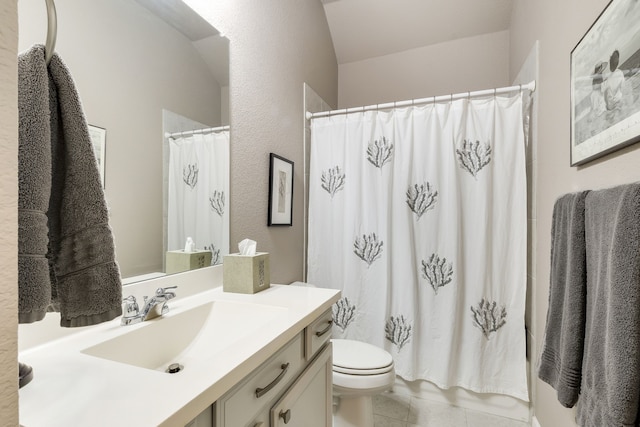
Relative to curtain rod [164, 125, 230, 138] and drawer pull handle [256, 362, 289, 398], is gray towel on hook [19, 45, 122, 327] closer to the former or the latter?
drawer pull handle [256, 362, 289, 398]

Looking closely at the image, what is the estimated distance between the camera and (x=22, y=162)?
1.43 ft

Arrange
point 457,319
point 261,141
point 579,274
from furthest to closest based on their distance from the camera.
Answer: point 457,319 < point 261,141 < point 579,274

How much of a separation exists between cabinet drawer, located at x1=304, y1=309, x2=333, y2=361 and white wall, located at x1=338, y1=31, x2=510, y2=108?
7.30ft

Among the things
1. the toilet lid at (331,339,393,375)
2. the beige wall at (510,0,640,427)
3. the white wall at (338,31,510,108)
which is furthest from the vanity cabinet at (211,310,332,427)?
the white wall at (338,31,510,108)

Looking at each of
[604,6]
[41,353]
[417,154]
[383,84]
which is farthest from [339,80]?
[41,353]

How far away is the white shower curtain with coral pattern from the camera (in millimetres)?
1689

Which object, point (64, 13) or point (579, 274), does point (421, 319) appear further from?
point (64, 13)

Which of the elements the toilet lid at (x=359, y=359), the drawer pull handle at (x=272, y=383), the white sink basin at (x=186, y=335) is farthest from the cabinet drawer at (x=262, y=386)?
the toilet lid at (x=359, y=359)

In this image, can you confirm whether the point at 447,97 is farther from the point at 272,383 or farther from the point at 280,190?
the point at 272,383

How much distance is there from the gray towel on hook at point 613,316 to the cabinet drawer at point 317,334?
770 mm

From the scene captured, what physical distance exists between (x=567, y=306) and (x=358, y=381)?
0.92 metres

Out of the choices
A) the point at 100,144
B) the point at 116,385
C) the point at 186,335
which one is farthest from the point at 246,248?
the point at 116,385

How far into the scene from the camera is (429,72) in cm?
263

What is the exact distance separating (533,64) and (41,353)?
235 centimetres
